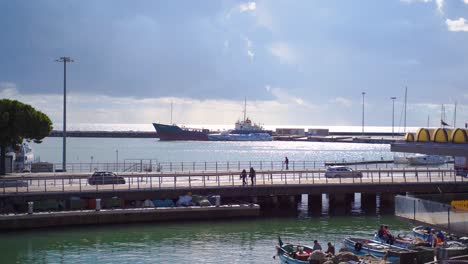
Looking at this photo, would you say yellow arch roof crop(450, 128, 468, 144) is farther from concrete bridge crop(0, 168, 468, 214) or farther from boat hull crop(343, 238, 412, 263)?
concrete bridge crop(0, 168, 468, 214)

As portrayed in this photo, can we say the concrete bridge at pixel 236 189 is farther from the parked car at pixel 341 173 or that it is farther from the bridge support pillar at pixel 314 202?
the parked car at pixel 341 173

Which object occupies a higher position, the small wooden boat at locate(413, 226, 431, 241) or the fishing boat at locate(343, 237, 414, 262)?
the small wooden boat at locate(413, 226, 431, 241)

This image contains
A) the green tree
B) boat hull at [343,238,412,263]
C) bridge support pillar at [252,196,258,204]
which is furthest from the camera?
the green tree

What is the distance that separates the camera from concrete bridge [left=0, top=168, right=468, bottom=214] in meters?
49.0

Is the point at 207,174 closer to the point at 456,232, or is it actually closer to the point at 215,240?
the point at 215,240

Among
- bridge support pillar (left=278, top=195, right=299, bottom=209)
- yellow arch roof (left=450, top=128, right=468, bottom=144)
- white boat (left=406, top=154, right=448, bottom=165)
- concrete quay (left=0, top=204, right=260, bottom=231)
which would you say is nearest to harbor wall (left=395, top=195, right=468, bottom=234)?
yellow arch roof (left=450, top=128, right=468, bottom=144)

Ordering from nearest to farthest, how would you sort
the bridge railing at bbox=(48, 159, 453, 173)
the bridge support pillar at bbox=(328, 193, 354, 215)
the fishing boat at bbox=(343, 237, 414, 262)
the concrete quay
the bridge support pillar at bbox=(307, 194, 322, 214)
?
the fishing boat at bbox=(343, 237, 414, 262) → the concrete quay → the bridge support pillar at bbox=(307, 194, 322, 214) → the bridge support pillar at bbox=(328, 193, 354, 215) → the bridge railing at bbox=(48, 159, 453, 173)

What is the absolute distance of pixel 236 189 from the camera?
52.5m

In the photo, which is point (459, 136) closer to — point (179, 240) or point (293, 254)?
point (293, 254)

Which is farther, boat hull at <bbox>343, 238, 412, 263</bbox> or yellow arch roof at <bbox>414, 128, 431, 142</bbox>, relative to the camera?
yellow arch roof at <bbox>414, 128, 431, 142</bbox>

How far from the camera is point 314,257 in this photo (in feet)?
100

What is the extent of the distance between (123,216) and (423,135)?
20.7 meters

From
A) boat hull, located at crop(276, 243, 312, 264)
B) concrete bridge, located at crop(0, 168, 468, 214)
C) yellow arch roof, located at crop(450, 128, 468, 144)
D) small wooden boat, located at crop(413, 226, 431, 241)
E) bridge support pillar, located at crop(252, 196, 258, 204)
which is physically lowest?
boat hull, located at crop(276, 243, 312, 264)

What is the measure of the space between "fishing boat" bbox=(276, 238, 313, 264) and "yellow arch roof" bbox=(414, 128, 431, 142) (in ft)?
30.0
